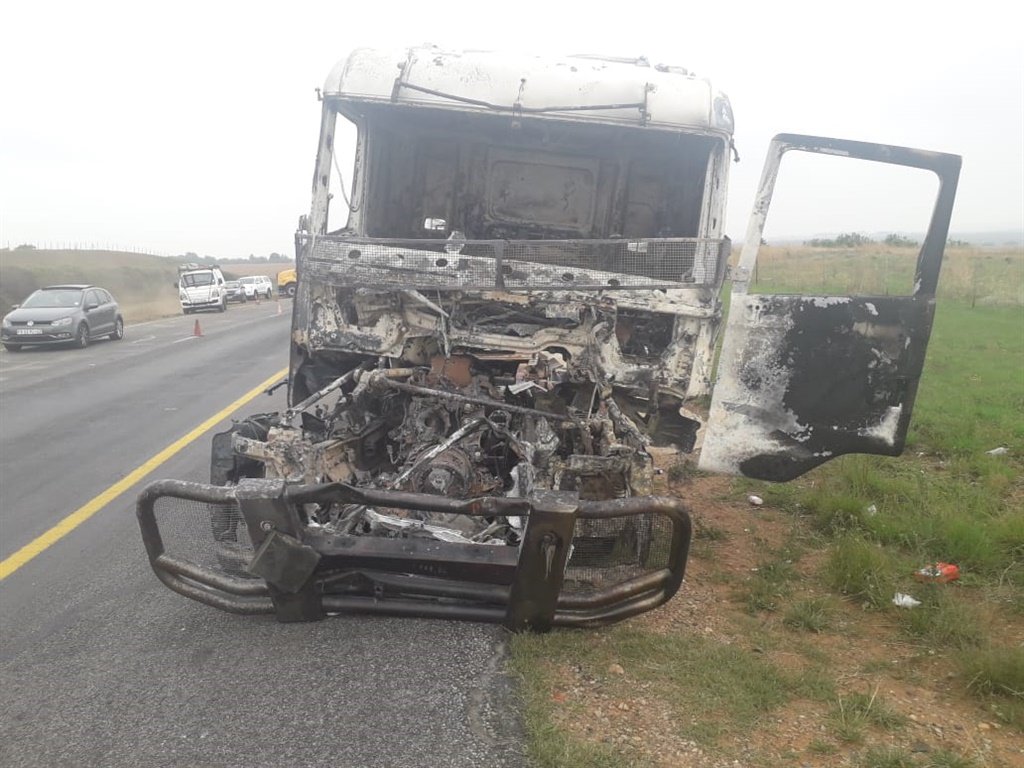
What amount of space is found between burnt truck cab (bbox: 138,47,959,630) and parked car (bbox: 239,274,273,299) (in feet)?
113

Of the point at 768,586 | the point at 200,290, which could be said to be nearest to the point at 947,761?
the point at 768,586

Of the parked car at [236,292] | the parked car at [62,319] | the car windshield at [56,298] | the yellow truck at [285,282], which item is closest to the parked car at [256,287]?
the parked car at [236,292]

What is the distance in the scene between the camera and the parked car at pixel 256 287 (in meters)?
37.9

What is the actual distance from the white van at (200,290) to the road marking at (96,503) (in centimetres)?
2281

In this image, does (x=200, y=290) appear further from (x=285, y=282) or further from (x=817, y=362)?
(x=817, y=362)

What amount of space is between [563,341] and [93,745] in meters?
2.91

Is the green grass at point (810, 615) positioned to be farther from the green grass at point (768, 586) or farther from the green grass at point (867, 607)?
the green grass at point (768, 586)

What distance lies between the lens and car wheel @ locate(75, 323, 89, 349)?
1738 centimetres

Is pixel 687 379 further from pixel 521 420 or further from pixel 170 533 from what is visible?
pixel 170 533

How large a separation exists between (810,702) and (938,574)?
5.54 ft

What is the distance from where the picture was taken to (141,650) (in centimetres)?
361

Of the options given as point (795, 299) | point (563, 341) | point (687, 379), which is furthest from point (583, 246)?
point (795, 299)

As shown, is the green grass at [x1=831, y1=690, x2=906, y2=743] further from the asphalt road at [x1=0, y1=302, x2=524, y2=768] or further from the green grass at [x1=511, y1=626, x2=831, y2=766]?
the asphalt road at [x1=0, y1=302, x2=524, y2=768]

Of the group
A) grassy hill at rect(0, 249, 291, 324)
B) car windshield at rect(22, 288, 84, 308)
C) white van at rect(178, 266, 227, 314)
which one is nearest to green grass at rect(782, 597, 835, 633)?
car windshield at rect(22, 288, 84, 308)
